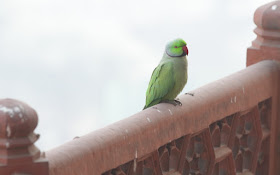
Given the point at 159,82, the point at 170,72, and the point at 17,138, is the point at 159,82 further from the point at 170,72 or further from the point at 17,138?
the point at 17,138

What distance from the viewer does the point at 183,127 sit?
4.70m

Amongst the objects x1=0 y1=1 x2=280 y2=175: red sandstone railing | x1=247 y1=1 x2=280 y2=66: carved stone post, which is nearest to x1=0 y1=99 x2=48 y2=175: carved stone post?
x1=0 y1=1 x2=280 y2=175: red sandstone railing

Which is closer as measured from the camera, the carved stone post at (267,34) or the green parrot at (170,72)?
the green parrot at (170,72)

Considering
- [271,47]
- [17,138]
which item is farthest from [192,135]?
[17,138]

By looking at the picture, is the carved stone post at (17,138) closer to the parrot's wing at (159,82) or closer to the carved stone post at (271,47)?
the parrot's wing at (159,82)

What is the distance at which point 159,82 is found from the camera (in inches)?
209

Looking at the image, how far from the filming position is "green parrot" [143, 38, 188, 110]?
528 cm

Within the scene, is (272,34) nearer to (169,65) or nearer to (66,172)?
(169,65)

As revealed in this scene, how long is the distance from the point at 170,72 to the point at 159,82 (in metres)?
0.10

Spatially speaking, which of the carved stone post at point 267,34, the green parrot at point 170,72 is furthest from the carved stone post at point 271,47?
the green parrot at point 170,72

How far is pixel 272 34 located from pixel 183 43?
2.38ft

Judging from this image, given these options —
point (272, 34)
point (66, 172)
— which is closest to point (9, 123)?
point (66, 172)

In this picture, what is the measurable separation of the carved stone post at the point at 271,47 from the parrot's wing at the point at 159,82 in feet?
2.57

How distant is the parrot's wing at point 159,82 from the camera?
17.3ft
